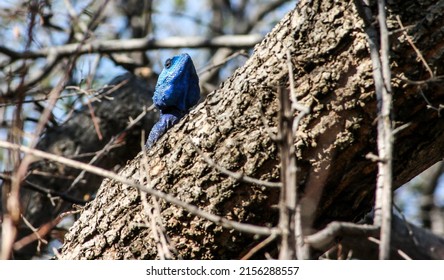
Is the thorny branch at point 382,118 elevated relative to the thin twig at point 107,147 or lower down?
lower down

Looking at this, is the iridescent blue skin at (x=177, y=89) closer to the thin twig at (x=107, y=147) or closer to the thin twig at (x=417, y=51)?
the thin twig at (x=107, y=147)

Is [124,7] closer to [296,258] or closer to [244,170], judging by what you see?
[244,170]

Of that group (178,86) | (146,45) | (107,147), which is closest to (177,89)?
(178,86)

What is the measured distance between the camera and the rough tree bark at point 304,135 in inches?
104

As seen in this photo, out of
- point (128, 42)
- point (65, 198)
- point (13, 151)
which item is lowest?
point (13, 151)

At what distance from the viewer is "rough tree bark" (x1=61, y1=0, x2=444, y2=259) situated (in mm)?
2631

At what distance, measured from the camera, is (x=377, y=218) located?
2.07 metres

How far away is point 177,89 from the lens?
12.4 ft

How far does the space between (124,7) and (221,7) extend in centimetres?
174

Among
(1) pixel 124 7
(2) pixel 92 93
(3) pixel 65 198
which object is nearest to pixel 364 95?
(2) pixel 92 93

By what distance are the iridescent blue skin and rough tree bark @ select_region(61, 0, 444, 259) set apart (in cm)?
74

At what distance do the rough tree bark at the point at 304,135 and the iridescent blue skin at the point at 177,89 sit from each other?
0.74m

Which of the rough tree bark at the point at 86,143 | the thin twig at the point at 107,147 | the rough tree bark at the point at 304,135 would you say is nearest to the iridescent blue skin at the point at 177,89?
the rough tree bark at the point at 304,135

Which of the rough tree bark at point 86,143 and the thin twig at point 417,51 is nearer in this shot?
the thin twig at point 417,51
